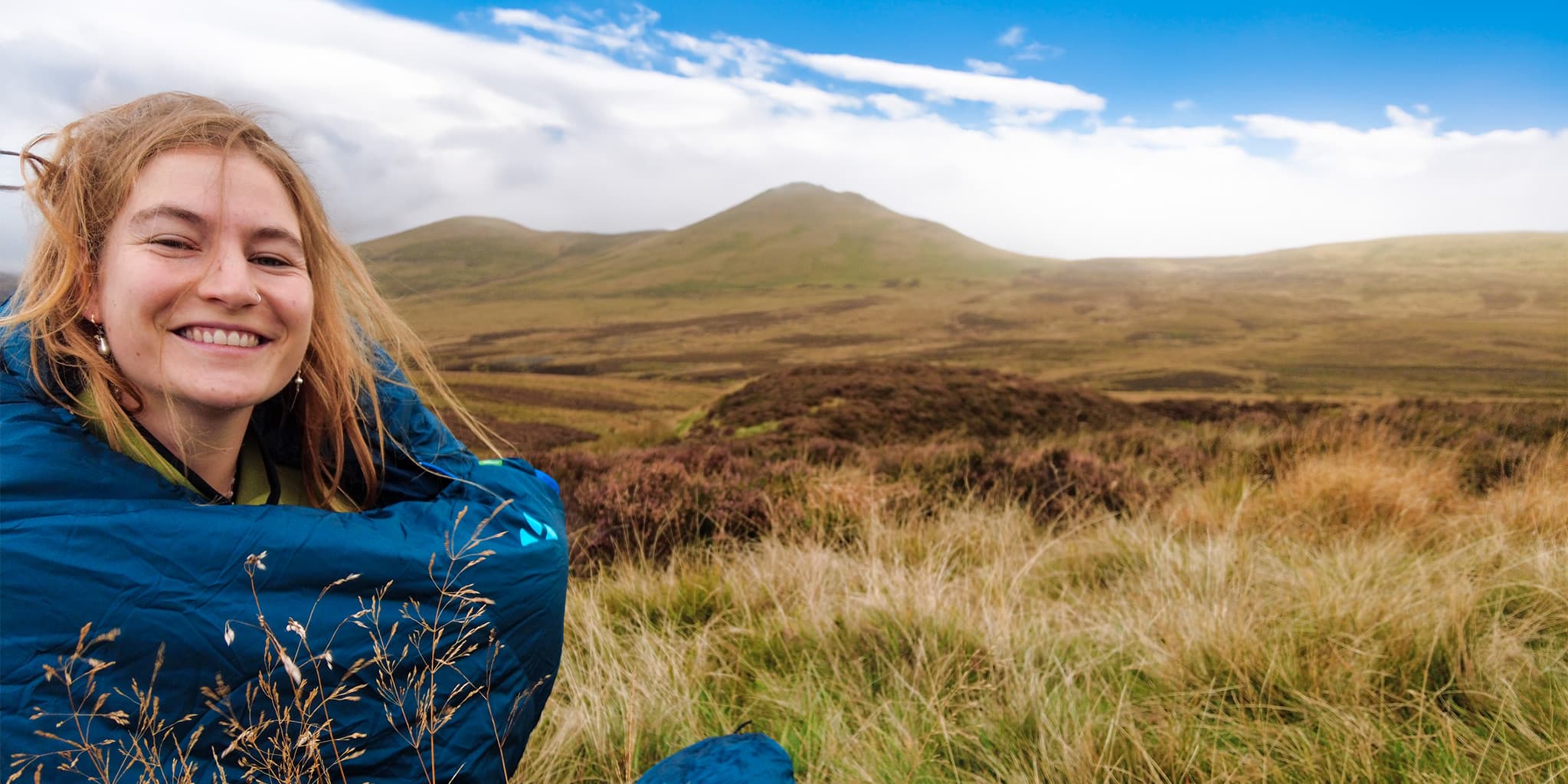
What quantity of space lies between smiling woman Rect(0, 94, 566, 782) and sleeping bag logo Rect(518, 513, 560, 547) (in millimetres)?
29

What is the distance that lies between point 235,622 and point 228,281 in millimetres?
717

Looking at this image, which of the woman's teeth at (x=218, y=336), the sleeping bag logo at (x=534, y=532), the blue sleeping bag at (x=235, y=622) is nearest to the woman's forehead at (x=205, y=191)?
the woman's teeth at (x=218, y=336)

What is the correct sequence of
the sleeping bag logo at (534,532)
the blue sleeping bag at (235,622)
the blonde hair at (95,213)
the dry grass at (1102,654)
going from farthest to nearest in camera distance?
1. the dry grass at (1102,654)
2. the sleeping bag logo at (534,532)
3. the blonde hair at (95,213)
4. the blue sleeping bag at (235,622)

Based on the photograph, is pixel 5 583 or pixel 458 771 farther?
pixel 458 771

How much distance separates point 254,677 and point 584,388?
19.9 metres

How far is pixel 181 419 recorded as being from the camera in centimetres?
180

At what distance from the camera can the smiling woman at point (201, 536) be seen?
146 centimetres

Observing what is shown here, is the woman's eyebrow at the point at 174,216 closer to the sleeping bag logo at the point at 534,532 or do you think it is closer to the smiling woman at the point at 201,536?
the smiling woman at the point at 201,536

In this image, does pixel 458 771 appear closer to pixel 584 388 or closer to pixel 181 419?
pixel 181 419

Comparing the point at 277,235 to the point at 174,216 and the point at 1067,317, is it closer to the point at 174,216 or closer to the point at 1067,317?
the point at 174,216

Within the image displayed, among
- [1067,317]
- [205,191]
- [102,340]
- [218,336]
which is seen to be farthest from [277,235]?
→ [1067,317]

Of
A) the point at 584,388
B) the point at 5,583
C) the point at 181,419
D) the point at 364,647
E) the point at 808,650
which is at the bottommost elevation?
the point at 584,388

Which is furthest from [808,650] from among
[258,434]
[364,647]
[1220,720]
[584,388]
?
[584,388]

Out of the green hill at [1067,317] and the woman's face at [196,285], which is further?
the green hill at [1067,317]
